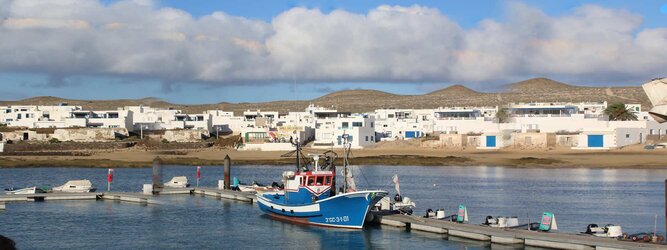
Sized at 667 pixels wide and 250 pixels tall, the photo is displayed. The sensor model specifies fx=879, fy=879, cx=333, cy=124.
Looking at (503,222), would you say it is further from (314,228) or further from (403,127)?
(403,127)

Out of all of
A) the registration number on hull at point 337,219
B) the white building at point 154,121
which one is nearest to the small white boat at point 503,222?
the registration number on hull at point 337,219

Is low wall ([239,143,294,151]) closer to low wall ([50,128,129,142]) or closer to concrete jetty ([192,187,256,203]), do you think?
low wall ([50,128,129,142])

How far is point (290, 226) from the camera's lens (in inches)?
2009

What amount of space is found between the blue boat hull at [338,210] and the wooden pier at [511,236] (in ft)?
7.45

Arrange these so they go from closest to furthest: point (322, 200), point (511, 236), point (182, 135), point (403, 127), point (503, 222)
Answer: point (511, 236) < point (503, 222) < point (322, 200) < point (403, 127) < point (182, 135)

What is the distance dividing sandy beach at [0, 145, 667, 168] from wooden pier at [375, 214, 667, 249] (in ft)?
194

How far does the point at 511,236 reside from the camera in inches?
1569

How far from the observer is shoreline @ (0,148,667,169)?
10394 centimetres

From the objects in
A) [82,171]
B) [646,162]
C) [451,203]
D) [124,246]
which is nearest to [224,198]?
[451,203]

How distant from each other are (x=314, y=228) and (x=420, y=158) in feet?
213

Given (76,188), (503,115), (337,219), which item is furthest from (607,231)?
(503,115)

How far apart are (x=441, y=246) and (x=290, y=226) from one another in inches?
471

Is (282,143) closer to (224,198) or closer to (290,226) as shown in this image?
(224,198)

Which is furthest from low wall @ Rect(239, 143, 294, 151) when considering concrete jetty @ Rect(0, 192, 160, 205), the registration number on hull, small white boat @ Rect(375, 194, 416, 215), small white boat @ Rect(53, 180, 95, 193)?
the registration number on hull
